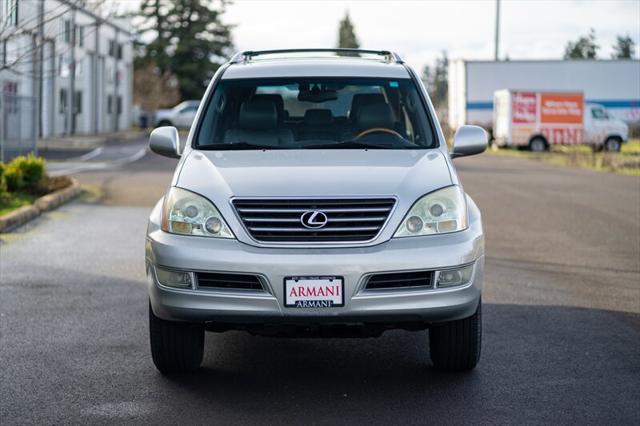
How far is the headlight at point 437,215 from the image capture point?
209 inches

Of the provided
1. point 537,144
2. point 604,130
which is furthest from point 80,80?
point 604,130

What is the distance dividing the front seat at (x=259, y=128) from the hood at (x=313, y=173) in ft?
1.46

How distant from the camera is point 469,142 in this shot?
21.3 ft

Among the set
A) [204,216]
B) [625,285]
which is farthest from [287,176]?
[625,285]

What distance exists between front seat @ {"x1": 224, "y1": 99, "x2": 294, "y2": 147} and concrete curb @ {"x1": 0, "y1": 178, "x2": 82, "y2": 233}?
703 centimetres

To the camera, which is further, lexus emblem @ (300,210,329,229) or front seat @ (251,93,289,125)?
front seat @ (251,93,289,125)

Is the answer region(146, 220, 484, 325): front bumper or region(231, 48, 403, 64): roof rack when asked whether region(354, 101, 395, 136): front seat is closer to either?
region(231, 48, 403, 64): roof rack

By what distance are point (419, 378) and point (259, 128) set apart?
1949 millimetres

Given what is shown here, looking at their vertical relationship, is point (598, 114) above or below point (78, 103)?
below

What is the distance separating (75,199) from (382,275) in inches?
511

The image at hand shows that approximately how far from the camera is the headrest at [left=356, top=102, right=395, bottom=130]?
6633 mm

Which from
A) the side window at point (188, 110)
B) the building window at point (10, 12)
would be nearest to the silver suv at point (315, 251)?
the building window at point (10, 12)

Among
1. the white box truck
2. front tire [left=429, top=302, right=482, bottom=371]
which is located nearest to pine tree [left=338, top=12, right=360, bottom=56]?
the white box truck

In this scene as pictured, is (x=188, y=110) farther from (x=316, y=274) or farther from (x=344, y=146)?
(x=316, y=274)
